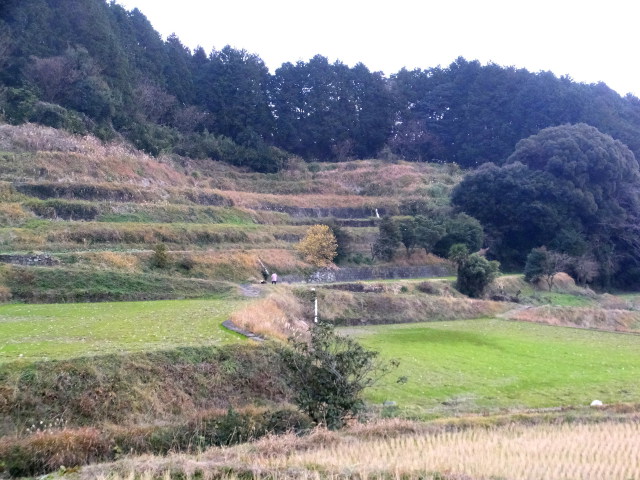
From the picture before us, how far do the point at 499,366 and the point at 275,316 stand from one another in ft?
24.7

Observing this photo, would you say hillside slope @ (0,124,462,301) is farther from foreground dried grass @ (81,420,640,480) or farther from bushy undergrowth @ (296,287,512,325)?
foreground dried grass @ (81,420,640,480)

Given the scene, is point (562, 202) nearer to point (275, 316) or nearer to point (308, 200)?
point (308, 200)

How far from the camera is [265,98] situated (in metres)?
69.6

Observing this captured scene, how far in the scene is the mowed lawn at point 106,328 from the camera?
495 inches

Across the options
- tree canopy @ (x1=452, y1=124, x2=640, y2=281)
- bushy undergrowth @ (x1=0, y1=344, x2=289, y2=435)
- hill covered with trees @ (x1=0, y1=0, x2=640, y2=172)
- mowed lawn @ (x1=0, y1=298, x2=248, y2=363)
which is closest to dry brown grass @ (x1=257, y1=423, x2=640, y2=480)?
bushy undergrowth @ (x1=0, y1=344, x2=289, y2=435)

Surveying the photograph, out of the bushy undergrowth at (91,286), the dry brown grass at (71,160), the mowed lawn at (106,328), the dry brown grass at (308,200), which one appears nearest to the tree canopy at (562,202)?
the dry brown grass at (308,200)

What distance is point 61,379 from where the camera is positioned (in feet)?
35.7

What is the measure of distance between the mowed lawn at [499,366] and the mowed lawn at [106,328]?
16.2 feet

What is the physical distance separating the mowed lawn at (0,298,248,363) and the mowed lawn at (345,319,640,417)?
493cm

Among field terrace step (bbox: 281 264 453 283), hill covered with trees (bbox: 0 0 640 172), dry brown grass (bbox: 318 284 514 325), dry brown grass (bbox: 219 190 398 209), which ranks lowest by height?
dry brown grass (bbox: 318 284 514 325)

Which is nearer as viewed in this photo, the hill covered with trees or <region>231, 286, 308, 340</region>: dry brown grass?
<region>231, 286, 308, 340</region>: dry brown grass

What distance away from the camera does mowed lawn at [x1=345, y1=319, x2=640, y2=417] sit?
536 inches

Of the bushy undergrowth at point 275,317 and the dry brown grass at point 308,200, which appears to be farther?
the dry brown grass at point 308,200

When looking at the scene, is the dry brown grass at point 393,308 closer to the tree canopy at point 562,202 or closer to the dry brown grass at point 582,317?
the dry brown grass at point 582,317
